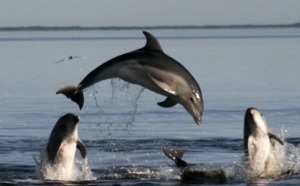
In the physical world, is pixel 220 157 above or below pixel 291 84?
below

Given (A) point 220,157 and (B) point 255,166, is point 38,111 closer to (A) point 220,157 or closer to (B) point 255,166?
(A) point 220,157

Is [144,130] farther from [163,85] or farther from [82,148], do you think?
[163,85]

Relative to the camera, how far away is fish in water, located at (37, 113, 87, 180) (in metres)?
17.5

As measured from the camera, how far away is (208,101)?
31.5 m

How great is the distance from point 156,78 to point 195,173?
2511 mm

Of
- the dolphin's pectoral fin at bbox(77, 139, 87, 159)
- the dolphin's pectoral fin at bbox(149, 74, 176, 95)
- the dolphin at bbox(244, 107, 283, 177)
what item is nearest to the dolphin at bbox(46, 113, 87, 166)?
the dolphin's pectoral fin at bbox(77, 139, 87, 159)

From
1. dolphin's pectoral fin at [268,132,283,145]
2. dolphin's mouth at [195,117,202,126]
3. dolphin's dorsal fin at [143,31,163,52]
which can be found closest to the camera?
dolphin's mouth at [195,117,202,126]

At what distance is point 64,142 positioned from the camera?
1752 cm

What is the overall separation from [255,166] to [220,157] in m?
2.33

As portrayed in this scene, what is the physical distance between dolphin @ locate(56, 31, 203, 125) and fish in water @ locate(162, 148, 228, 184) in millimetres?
1881

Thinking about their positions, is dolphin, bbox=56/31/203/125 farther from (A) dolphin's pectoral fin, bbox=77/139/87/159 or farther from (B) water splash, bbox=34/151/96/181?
(B) water splash, bbox=34/151/96/181

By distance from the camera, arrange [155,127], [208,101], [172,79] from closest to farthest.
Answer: [172,79] → [155,127] → [208,101]

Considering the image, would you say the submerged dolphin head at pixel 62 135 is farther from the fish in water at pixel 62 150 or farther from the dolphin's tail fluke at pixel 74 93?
the dolphin's tail fluke at pixel 74 93

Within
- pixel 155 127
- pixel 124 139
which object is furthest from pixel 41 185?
pixel 155 127
